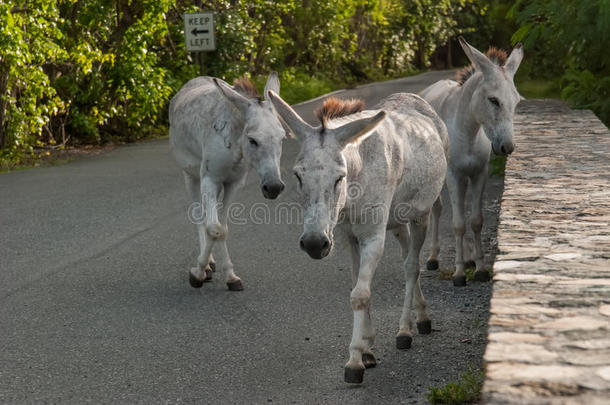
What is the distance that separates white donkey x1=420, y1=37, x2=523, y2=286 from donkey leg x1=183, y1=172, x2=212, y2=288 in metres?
2.33

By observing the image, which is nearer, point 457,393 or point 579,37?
point 457,393

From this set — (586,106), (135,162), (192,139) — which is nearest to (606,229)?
(192,139)

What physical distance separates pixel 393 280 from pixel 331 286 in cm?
64

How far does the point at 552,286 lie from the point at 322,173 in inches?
59.8

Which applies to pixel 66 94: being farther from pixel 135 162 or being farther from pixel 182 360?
pixel 182 360

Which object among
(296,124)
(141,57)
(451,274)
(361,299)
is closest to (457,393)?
(361,299)

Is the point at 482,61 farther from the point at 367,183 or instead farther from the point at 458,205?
the point at 367,183

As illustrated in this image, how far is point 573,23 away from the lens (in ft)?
36.6

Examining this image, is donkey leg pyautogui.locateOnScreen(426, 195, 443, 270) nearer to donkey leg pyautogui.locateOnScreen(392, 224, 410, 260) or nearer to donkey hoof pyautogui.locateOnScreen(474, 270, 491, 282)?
donkey hoof pyautogui.locateOnScreen(474, 270, 491, 282)

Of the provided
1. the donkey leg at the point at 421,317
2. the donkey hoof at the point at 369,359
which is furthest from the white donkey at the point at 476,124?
the donkey hoof at the point at 369,359

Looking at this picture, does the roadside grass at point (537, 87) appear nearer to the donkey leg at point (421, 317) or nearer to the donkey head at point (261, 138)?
the donkey head at point (261, 138)

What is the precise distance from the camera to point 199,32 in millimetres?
22125

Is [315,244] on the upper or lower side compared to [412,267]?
upper

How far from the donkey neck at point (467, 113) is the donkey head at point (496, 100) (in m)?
0.09
